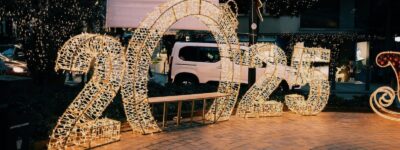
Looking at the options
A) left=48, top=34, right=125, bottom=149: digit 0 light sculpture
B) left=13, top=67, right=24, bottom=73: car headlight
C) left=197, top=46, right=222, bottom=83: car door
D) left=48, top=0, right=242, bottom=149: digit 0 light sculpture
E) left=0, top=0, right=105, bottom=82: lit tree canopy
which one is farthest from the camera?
left=197, top=46, right=222, bottom=83: car door

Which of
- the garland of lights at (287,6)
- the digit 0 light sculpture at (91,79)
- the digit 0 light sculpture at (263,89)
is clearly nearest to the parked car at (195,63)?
the garland of lights at (287,6)

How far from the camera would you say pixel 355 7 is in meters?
25.1

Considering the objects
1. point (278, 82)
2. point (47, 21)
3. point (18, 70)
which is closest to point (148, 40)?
point (278, 82)

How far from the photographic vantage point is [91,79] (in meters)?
7.52

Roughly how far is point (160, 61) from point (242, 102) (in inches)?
575

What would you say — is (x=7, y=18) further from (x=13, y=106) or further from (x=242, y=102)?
(x=13, y=106)

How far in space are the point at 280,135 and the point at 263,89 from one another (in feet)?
5.74

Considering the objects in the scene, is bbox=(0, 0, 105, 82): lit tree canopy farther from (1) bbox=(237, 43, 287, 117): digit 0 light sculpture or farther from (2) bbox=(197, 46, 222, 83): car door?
(2) bbox=(197, 46, 222, 83): car door

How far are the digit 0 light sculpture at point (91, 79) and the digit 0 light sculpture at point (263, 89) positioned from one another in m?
3.48

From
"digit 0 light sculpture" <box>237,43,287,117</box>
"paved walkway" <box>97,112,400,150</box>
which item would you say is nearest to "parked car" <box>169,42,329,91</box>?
"digit 0 light sculpture" <box>237,43,287,117</box>

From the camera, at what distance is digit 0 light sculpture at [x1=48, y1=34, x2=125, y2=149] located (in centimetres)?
700

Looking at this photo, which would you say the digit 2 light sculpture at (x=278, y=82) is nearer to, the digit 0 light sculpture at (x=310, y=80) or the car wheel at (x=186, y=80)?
the digit 0 light sculpture at (x=310, y=80)

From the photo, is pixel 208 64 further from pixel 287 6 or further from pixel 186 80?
pixel 287 6

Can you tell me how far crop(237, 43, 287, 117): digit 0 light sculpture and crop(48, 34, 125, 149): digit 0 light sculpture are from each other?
348cm
